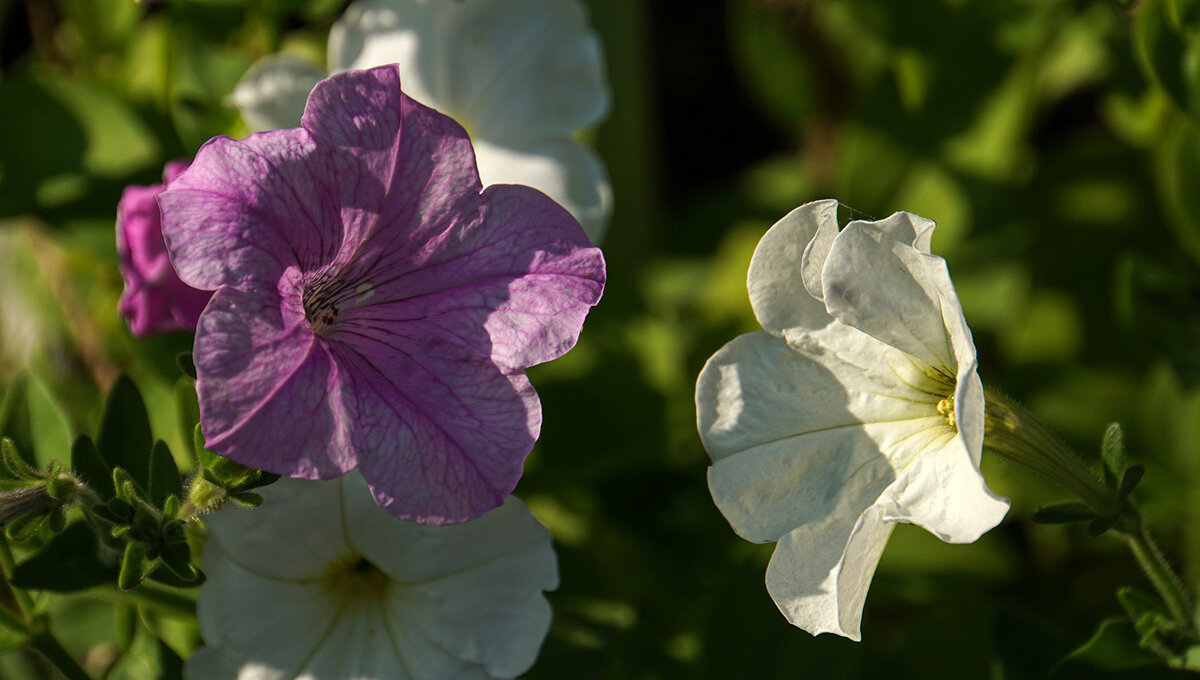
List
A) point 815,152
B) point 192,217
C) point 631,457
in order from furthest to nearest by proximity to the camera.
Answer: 1. point 815,152
2. point 631,457
3. point 192,217

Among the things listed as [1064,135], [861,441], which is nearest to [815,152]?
[1064,135]

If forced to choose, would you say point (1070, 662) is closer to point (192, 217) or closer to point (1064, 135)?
point (192, 217)

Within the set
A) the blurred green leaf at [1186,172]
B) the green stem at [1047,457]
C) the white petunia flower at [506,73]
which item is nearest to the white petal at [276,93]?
the white petunia flower at [506,73]

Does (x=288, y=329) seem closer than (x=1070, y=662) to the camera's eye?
Yes

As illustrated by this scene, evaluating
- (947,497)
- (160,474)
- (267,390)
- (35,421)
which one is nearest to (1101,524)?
(947,497)

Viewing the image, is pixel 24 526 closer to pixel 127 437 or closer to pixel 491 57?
pixel 127 437

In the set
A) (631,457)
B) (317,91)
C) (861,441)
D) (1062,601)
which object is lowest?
(1062,601)

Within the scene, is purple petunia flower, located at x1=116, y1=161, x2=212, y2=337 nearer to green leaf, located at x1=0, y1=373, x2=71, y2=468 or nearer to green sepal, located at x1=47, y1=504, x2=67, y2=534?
green leaf, located at x1=0, y1=373, x2=71, y2=468

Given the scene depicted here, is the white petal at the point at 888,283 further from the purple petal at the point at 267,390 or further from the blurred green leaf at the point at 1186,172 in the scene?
the blurred green leaf at the point at 1186,172
